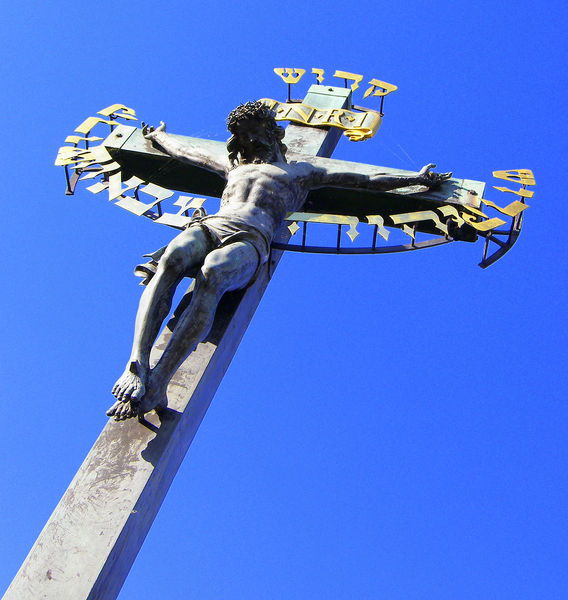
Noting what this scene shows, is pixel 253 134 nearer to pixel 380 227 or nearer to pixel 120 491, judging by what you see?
pixel 380 227

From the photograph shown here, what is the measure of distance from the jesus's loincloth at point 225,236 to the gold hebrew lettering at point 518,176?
82.8 inches

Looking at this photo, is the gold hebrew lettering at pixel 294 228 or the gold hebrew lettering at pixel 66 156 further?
the gold hebrew lettering at pixel 66 156

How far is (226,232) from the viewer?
6906mm

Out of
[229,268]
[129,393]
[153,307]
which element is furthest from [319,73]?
[129,393]

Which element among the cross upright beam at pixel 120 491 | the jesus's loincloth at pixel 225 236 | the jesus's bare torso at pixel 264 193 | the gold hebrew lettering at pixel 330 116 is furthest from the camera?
the gold hebrew lettering at pixel 330 116

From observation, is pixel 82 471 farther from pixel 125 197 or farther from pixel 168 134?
pixel 168 134

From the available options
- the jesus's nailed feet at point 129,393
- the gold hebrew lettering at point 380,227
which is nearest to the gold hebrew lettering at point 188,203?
the gold hebrew lettering at point 380,227

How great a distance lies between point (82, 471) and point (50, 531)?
1.46ft

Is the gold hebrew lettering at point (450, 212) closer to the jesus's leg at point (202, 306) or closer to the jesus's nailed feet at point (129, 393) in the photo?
the jesus's leg at point (202, 306)

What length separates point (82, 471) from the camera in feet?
19.6

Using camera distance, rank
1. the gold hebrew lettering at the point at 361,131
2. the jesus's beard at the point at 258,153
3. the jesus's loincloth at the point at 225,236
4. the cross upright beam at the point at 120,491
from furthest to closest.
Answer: the gold hebrew lettering at the point at 361,131, the jesus's beard at the point at 258,153, the jesus's loincloth at the point at 225,236, the cross upright beam at the point at 120,491

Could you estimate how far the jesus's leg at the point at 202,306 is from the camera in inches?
238

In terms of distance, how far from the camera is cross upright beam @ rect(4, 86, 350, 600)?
5.41m

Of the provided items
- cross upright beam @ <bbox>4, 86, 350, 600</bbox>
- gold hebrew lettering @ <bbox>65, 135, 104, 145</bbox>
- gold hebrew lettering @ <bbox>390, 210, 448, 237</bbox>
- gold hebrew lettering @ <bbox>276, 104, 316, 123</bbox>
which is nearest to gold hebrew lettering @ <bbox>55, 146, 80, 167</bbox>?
gold hebrew lettering @ <bbox>65, 135, 104, 145</bbox>
